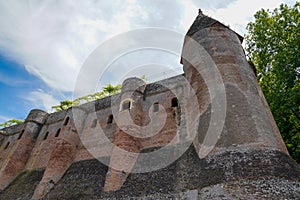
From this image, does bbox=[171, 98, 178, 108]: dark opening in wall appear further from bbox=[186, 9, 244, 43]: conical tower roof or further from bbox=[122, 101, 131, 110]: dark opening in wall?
bbox=[186, 9, 244, 43]: conical tower roof

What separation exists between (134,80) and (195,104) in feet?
18.4

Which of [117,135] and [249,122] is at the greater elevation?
[117,135]

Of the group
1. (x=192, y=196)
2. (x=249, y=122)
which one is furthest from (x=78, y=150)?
(x=249, y=122)

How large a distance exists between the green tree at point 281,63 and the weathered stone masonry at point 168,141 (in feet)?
11.6

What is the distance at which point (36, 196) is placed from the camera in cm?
1381

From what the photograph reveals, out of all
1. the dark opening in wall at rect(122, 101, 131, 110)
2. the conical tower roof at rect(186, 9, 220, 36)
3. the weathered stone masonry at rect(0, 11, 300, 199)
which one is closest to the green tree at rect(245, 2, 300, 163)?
the weathered stone masonry at rect(0, 11, 300, 199)

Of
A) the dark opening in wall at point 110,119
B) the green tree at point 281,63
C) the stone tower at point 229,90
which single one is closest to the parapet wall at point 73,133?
the dark opening in wall at point 110,119

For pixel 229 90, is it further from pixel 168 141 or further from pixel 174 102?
pixel 174 102

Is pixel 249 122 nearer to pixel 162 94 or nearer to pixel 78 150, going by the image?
pixel 162 94

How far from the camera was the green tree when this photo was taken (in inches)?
558

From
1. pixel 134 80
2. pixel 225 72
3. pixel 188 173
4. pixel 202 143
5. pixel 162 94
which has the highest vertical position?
pixel 134 80

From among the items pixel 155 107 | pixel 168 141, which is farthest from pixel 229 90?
pixel 155 107

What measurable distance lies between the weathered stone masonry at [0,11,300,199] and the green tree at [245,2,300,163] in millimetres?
3527

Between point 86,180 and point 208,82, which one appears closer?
point 208,82
